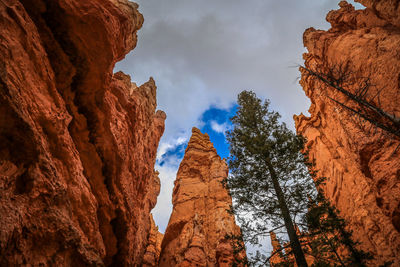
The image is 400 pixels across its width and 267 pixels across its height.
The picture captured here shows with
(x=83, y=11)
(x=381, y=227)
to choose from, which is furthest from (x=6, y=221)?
(x=381, y=227)

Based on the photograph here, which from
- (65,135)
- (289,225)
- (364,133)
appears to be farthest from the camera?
(364,133)

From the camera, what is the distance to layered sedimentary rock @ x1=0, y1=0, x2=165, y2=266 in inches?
224

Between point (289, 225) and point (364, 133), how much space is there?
13.3 m

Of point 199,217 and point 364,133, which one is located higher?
point 364,133

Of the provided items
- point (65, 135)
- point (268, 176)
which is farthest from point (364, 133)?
point (65, 135)

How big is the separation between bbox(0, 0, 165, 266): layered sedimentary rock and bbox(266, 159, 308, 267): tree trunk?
867 cm

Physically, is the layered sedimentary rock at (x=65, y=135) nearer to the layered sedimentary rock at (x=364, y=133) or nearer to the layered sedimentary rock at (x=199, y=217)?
the layered sedimentary rock at (x=199, y=217)

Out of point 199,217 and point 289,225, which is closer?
point 289,225

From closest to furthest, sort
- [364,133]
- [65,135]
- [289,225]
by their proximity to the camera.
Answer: [65,135] < [289,225] < [364,133]

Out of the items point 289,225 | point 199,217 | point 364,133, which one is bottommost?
point 289,225

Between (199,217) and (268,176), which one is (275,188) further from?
(199,217)

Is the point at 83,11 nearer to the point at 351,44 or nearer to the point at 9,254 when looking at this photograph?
the point at 9,254

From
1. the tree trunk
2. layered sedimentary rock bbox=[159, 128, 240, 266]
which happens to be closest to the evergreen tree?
the tree trunk

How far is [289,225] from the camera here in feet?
31.2
